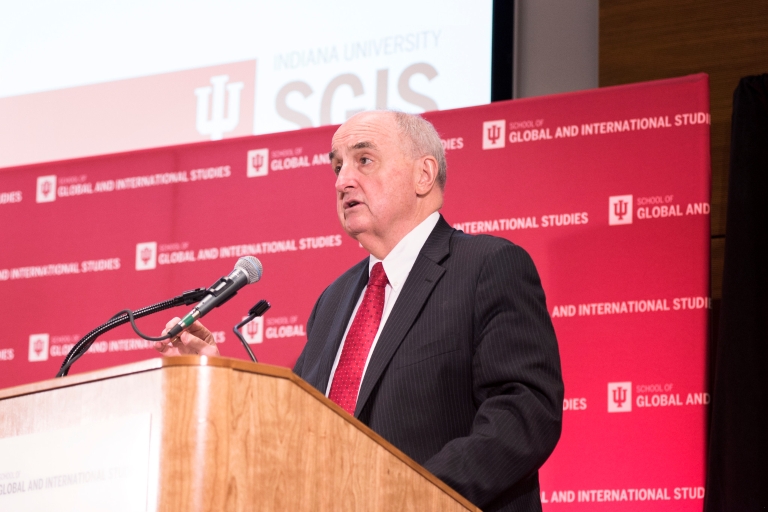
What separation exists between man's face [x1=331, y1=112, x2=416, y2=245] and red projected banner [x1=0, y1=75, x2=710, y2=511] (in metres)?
1.20

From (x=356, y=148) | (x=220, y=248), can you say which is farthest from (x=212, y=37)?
(x=356, y=148)

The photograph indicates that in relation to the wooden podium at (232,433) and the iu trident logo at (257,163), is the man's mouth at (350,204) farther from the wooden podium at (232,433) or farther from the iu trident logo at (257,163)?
the iu trident logo at (257,163)

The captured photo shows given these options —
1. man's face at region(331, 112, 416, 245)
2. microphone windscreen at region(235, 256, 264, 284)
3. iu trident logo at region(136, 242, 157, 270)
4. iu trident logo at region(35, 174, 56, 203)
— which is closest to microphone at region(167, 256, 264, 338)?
microphone windscreen at region(235, 256, 264, 284)

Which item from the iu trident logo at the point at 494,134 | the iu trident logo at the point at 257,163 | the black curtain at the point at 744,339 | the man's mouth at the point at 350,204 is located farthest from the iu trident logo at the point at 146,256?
the black curtain at the point at 744,339

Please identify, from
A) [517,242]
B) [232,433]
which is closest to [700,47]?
[517,242]

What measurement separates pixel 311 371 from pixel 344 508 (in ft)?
3.18

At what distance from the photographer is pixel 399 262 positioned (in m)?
2.52

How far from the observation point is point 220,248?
4.24m

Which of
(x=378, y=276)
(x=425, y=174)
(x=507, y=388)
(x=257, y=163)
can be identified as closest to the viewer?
(x=507, y=388)

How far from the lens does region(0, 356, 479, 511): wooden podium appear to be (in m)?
1.36

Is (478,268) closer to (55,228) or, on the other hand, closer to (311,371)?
(311,371)

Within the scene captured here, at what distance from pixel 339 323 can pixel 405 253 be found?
9.9 inches

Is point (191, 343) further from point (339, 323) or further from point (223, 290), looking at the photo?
point (339, 323)

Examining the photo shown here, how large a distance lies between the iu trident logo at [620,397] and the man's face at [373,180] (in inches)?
48.8
